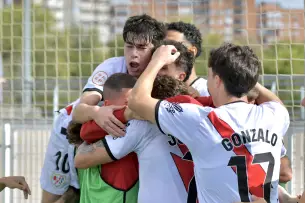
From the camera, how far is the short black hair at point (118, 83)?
400 cm

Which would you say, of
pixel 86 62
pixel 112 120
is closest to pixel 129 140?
pixel 112 120

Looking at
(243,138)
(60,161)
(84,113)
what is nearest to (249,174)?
(243,138)

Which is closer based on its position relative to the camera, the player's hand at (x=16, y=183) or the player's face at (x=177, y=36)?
the player's hand at (x=16, y=183)

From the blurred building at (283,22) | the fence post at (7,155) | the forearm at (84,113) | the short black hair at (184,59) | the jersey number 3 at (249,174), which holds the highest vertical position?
the blurred building at (283,22)

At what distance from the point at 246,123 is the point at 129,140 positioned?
2.04 feet

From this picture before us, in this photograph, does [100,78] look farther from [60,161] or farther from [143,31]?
[60,161]

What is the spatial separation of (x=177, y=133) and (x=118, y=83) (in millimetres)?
588

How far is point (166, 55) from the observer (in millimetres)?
3906

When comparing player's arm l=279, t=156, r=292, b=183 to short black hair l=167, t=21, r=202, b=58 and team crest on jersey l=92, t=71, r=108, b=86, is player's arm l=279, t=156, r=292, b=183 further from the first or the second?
team crest on jersey l=92, t=71, r=108, b=86

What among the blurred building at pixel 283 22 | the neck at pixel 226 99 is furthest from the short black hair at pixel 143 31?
the blurred building at pixel 283 22

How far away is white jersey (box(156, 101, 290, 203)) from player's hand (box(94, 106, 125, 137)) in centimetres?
28

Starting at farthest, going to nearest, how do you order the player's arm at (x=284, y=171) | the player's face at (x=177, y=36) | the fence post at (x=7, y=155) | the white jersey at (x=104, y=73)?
the fence post at (x=7, y=155) < the player's face at (x=177, y=36) < the player's arm at (x=284, y=171) < the white jersey at (x=104, y=73)

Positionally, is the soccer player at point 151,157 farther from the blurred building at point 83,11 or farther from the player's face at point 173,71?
the blurred building at point 83,11

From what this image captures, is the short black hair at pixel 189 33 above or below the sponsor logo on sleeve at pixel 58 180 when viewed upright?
above
